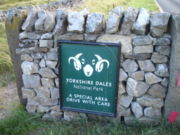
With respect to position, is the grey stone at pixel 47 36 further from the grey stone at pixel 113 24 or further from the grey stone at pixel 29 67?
the grey stone at pixel 113 24

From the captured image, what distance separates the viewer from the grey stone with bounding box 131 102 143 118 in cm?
377

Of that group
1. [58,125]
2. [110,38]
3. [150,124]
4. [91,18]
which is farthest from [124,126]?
[91,18]

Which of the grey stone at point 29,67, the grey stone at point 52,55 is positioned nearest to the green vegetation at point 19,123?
the grey stone at point 29,67

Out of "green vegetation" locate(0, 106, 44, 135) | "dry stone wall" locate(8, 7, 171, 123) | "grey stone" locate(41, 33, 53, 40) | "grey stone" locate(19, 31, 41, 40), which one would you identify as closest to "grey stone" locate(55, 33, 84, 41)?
"dry stone wall" locate(8, 7, 171, 123)

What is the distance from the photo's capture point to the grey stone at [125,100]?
378 centimetres

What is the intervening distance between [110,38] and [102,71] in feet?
1.61

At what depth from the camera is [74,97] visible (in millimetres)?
4020

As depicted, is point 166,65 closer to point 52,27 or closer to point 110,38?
point 110,38

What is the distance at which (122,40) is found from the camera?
355 cm

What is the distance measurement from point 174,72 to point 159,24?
0.66m

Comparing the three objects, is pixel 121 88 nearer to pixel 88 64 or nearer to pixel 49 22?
pixel 88 64

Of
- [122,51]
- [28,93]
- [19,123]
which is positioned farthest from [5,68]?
[122,51]

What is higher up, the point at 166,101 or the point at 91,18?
the point at 91,18

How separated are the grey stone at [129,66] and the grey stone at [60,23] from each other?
0.99 metres
